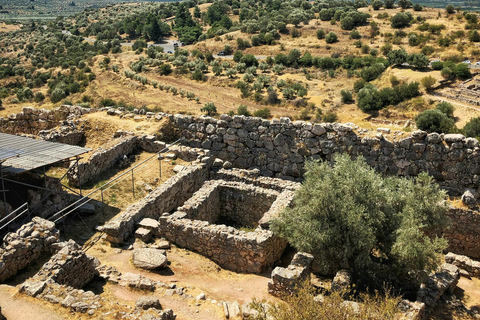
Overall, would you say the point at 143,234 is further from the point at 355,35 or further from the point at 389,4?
the point at 389,4

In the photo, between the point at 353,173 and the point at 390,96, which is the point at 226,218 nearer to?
the point at 353,173

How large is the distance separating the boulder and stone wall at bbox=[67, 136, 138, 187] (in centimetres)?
410

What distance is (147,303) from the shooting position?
9555 mm

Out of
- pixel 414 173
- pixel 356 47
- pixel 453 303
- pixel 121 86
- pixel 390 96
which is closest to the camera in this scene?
pixel 453 303

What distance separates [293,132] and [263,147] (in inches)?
59.6

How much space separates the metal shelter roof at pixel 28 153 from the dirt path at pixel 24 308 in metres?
4.24

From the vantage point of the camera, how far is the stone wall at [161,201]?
1283cm

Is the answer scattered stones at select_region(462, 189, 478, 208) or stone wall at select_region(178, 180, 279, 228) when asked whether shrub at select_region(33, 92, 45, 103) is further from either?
scattered stones at select_region(462, 189, 478, 208)

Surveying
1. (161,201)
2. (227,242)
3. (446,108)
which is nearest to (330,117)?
(446,108)

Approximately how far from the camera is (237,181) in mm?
17078

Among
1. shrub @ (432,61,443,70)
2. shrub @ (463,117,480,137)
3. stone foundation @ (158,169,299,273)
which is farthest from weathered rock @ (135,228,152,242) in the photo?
shrub @ (432,61,443,70)

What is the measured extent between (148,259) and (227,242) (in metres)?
2.34

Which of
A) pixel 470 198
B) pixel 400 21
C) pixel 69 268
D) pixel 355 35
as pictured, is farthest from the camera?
pixel 400 21

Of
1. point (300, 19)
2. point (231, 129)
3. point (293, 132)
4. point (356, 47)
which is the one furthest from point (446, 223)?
point (300, 19)
